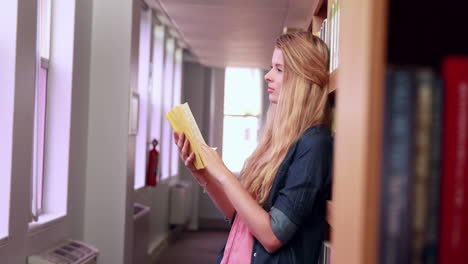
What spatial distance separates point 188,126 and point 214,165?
0.16 m

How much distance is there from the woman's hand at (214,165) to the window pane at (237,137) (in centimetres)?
878

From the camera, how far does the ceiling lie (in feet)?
16.3

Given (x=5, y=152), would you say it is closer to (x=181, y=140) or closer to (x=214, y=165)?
(x=181, y=140)

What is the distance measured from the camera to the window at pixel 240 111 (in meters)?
10.5

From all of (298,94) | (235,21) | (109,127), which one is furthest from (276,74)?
(235,21)

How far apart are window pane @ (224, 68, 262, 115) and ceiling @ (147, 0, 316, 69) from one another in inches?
97.8

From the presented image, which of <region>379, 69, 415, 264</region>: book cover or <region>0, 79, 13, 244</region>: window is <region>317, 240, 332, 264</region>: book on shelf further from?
<region>0, 79, 13, 244</region>: window

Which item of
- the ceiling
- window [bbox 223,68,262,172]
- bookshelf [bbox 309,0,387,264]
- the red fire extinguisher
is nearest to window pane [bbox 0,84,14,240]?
the ceiling

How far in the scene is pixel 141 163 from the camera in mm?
6594

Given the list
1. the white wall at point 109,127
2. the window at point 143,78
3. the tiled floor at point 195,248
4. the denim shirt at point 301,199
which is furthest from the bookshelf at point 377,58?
the tiled floor at point 195,248

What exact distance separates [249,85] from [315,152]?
899 centimetres

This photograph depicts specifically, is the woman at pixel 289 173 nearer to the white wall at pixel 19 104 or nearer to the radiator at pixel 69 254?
the white wall at pixel 19 104

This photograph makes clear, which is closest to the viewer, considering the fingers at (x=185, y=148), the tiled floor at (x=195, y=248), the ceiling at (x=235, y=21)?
the fingers at (x=185, y=148)

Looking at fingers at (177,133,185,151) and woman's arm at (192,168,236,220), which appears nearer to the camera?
fingers at (177,133,185,151)
